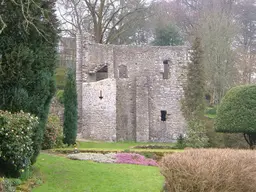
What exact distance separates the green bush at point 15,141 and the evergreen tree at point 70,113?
10.3m

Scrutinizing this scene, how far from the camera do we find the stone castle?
28.3 metres

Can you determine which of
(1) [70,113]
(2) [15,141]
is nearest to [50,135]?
(1) [70,113]

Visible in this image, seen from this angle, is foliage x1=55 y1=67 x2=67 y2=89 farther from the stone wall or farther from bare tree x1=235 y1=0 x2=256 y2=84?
bare tree x1=235 y1=0 x2=256 y2=84

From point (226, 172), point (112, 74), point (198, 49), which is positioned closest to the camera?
point (226, 172)

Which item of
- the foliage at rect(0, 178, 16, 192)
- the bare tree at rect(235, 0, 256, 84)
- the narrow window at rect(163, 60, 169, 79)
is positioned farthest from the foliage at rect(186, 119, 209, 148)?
the foliage at rect(0, 178, 16, 192)

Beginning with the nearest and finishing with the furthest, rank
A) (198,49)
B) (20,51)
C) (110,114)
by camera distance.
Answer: (20,51)
(198,49)
(110,114)

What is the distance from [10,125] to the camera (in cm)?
976

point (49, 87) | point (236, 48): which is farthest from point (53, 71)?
point (236, 48)

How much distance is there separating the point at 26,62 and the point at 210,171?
558 cm

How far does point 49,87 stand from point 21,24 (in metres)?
1.88

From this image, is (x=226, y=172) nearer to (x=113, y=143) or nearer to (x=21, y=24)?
(x=21, y=24)

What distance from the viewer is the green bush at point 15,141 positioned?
31.8ft

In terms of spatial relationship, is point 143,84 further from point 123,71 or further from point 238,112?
point 238,112

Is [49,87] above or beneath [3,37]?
beneath
